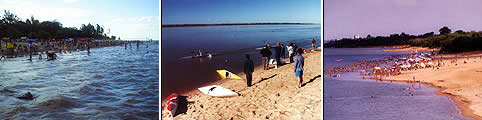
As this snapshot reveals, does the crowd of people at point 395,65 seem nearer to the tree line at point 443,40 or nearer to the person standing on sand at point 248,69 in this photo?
the tree line at point 443,40

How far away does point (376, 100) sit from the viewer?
10.9 ft

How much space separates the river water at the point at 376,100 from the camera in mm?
3166

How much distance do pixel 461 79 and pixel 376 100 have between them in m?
1.08

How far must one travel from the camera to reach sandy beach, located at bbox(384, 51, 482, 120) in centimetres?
310

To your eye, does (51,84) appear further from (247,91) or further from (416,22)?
(416,22)

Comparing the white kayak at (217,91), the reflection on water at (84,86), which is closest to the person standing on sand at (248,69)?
the white kayak at (217,91)

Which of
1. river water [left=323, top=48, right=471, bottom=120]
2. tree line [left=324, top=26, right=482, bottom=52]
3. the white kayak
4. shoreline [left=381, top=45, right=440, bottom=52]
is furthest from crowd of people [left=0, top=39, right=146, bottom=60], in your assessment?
shoreline [left=381, top=45, right=440, bottom=52]

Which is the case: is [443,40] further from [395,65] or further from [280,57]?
[280,57]

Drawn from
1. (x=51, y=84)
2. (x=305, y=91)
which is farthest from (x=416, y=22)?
(x=51, y=84)

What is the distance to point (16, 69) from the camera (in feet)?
11.2

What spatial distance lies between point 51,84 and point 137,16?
142 cm

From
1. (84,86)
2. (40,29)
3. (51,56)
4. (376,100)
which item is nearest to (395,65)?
(376,100)

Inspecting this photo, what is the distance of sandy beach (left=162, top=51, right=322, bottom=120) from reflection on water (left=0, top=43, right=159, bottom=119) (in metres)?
0.57

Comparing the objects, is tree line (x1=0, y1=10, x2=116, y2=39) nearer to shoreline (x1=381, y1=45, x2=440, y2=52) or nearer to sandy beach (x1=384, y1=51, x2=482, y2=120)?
shoreline (x1=381, y1=45, x2=440, y2=52)
